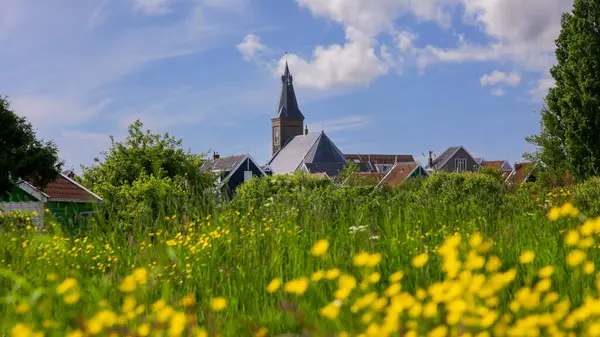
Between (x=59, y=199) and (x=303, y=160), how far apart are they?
5136 cm

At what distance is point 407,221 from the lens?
5.42 metres

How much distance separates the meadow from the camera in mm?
2482

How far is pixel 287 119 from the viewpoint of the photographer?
112 m

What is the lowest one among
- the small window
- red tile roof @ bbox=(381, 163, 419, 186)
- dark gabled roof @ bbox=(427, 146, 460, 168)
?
red tile roof @ bbox=(381, 163, 419, 186)

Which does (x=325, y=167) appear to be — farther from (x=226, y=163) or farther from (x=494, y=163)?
(x=494, y=163)

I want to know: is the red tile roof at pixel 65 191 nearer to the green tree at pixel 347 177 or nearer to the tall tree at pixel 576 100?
the green tree at pixel 347 177

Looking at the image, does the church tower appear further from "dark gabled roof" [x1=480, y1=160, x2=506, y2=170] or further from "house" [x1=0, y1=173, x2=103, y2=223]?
"house" [x1=0, y1=173, x2=103, y2=223]

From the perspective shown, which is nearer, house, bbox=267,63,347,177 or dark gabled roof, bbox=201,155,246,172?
dark gabled roof, bbox=201,155,246,172

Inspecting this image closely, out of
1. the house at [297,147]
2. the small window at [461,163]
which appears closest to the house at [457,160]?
the small window at [461,163]

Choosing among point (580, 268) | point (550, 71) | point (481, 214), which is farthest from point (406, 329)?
point (550, 71)

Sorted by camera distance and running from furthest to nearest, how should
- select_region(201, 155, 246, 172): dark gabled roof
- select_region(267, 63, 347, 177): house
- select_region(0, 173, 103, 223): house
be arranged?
select_region(267, 63, 347, 177): house
select_region(201, 155, 246, 172): dark gabled roof
select_region(0, 173, 103, 223): house

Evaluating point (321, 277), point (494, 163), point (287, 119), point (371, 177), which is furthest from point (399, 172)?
point (287, 119)

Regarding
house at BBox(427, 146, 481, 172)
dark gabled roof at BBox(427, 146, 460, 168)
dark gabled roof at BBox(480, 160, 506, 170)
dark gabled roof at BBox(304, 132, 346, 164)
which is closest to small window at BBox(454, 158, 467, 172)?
house at BBox(427, 146, 481, 172)

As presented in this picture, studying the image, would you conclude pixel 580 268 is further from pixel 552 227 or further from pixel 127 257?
pixel 127 257
